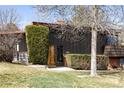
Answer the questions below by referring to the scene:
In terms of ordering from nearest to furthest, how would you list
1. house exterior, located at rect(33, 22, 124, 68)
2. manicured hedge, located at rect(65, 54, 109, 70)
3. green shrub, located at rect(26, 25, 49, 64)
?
green shrub, located at rect(26, 25, 49, 64) < manicured hedge, located at rect(65, 54, 109, 70) < house exterior, located at rect(33, 22, 124, 68)

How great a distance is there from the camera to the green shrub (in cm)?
2211

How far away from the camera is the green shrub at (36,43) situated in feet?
72.5

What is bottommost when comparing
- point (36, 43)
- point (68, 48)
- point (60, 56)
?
point (60, 56)

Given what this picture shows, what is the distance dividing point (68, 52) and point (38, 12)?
8049 mm

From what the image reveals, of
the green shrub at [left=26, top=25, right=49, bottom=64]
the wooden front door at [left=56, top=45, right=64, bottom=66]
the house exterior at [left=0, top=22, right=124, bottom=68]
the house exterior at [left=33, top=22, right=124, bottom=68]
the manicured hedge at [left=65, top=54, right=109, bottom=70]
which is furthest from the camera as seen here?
the wooden front door at [left=56, top=45, right=64, bottom=66]

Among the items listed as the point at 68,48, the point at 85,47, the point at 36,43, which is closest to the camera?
the point at 36,43

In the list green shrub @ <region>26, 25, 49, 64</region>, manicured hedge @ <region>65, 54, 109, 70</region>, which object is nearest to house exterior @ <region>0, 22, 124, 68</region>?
green shrub @ <region>26, 25, 49, 64</region>

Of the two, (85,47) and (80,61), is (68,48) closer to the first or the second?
(85,47)

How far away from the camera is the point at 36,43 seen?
73.1ft

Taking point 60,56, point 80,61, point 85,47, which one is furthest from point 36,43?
point 85,47

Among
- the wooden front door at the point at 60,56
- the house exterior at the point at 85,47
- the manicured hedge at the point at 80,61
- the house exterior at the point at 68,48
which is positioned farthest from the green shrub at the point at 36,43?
the wooden front door at the point at 60,56

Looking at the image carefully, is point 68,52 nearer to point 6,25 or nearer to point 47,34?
point 47,34

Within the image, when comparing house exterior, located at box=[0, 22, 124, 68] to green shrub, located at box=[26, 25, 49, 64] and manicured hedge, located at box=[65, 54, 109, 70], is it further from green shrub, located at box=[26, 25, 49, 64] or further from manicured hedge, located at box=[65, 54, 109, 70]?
manicured hedge, located at box=[65, 54, 109, 70]

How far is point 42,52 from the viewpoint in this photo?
22359mm
